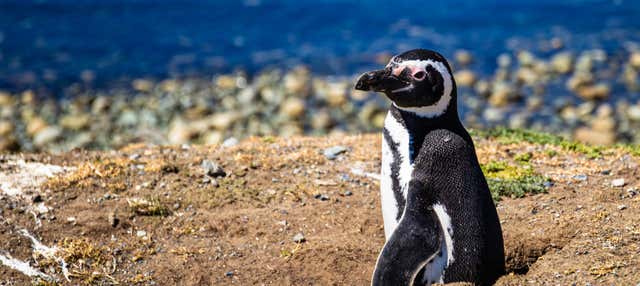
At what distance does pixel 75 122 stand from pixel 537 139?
11.5 meters

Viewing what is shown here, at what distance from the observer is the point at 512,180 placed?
25.5 feet

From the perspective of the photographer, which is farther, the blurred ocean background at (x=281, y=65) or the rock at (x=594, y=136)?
the blurred ocean background at (x=281, y=65)

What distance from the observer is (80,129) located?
55.9ft

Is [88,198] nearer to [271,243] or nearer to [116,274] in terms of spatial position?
[116,274]

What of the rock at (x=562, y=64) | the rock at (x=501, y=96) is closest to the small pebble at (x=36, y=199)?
the rock at (x=501, y=96)

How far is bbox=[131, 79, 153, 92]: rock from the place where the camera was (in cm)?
2029

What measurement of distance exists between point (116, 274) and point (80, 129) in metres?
11.3

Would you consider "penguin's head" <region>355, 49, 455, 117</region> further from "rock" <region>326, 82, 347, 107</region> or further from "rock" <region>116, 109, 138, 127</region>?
"rock" <region>116, 109, 138, 127</region>

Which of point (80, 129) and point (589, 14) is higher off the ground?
point (589, 14)

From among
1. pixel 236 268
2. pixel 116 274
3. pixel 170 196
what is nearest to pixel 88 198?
pixel 170 196

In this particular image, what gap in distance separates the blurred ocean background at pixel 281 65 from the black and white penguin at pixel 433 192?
418 inches

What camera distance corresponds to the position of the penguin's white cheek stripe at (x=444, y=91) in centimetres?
521

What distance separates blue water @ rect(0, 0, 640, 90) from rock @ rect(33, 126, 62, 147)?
4.64 meters

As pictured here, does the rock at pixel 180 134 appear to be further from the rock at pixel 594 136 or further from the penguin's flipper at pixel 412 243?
the penguin's flipper at pixel 412 243
